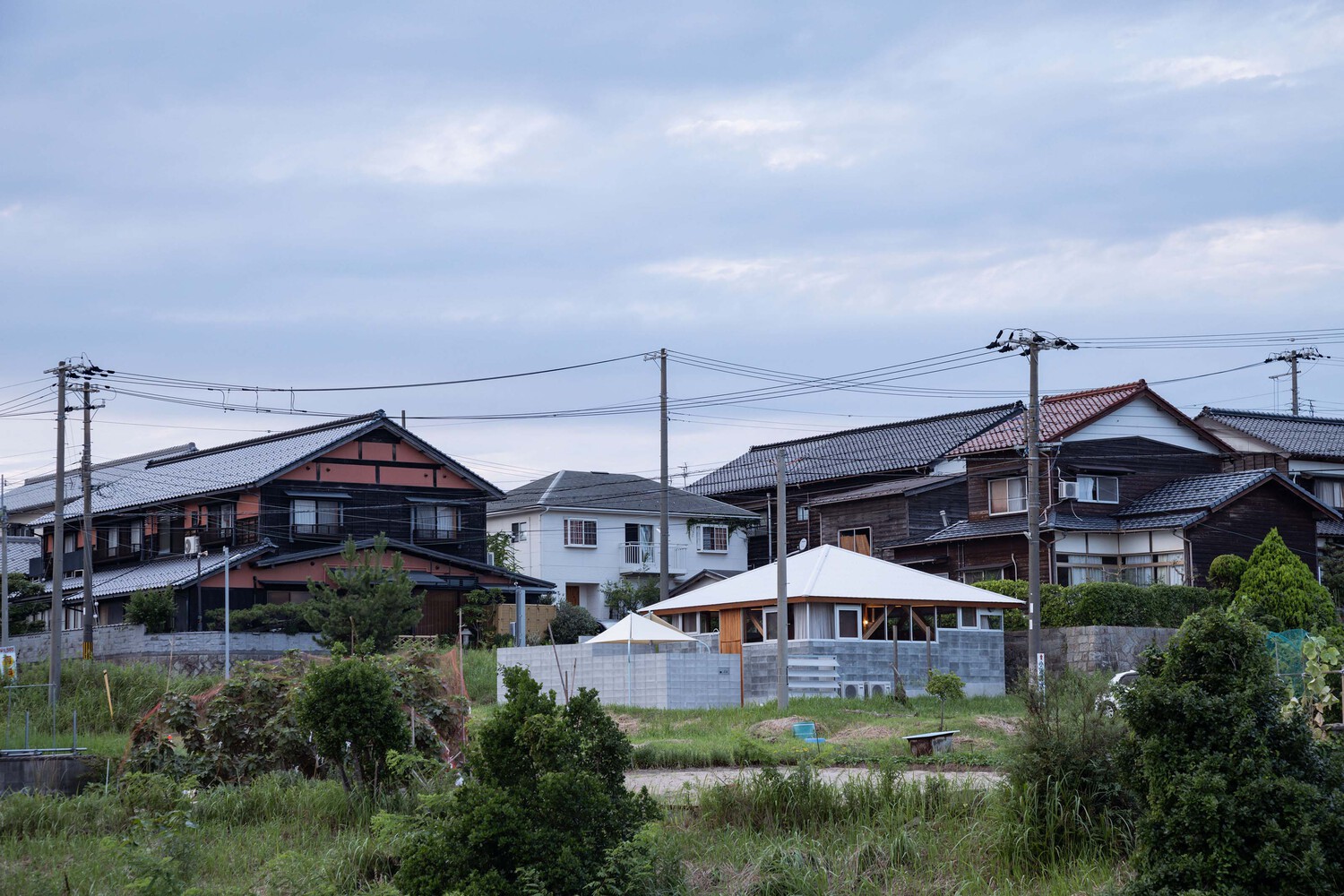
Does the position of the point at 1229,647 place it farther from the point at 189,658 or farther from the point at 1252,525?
the point at 1252,525

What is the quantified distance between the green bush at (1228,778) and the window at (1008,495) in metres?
35.3

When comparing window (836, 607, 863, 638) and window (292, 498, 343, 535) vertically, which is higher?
window (292, 498, 343, 535)

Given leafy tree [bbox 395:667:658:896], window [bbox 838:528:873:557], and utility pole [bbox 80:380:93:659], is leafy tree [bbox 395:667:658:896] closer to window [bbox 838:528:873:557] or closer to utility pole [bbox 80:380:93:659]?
utility pole [bbox 80:380:93:659]

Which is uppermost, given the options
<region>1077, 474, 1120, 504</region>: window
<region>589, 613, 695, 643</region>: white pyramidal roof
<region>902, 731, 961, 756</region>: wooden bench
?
<region>1077, 474, 1120, 504</region>: window

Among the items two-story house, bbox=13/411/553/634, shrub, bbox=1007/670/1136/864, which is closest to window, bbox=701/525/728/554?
two-story house, bbox=13/411/553/634

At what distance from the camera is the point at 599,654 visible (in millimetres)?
28703

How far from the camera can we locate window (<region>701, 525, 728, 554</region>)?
53062 mm

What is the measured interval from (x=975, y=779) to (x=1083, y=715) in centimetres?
255

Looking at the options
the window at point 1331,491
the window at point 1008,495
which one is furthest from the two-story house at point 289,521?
the window at point 1331,491

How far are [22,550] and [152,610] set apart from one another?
27240mm

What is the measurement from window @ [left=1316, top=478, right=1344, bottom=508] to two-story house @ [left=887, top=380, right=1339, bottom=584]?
3767mm

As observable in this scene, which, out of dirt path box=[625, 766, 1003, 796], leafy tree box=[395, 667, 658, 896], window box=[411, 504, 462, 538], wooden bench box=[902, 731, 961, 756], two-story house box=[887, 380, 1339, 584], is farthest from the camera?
window box=[411, 504, 462, 538]

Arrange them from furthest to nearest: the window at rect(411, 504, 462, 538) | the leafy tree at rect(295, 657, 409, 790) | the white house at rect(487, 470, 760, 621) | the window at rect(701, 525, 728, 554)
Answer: the window at rect(701, 525, 728, 554)
the white house at rect(487, 470, 760, 621)
the window at rect(411, 504, 462, 538)
the leafy tree at rect(295, 657, 409, 790)

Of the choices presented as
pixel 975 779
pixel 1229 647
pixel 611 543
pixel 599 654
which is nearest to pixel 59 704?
pixel 599 654
